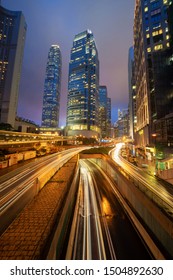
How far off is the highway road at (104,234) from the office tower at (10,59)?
328 ft

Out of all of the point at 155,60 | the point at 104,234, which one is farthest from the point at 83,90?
the point at 104,234

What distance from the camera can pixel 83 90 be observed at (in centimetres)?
14288

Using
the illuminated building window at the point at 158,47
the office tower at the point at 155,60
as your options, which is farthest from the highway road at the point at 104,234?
the illuminated building window at the point at 158,47

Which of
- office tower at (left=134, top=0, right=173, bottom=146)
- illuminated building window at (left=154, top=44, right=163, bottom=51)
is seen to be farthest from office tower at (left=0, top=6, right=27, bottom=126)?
illuminated building window at (left=154, top=44, right=163, bottom=51)

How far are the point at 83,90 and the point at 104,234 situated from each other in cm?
14437

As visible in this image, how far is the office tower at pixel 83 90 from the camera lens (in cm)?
14150

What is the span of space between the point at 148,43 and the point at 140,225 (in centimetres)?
7655

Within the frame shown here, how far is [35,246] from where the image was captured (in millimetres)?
7789

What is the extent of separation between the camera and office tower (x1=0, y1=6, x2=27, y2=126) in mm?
100050

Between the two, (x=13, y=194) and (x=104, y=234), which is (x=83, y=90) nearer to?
(x=13, y=194)

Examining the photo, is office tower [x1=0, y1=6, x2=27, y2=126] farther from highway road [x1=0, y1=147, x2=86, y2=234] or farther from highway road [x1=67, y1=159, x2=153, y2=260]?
highway road [x1=67, y1=159, x2=153, y2=260]

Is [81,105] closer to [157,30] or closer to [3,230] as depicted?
[157,30]

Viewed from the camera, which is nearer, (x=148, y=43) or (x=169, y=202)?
(x=169, y=202)
